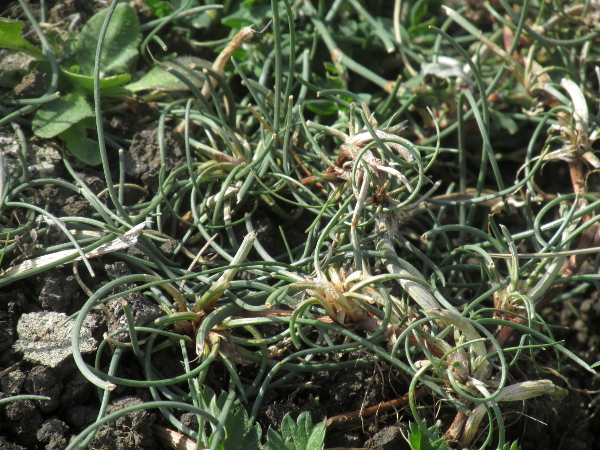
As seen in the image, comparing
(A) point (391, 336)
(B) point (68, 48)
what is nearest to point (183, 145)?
(B) point (68, 48)

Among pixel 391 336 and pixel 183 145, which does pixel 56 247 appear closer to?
pixel 183 145

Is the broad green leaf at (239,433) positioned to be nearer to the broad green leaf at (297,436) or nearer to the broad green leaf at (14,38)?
the broad green leaf at (297,436)

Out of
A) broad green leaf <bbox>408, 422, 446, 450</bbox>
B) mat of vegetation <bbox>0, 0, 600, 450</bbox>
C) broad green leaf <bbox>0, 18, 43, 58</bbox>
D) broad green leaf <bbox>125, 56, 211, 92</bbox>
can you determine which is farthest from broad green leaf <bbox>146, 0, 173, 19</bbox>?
broad green leaf <bbox>408, 422, 446, 450</bbox>

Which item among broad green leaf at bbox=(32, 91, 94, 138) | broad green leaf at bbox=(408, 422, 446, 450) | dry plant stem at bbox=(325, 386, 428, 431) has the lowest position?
dry plant stem at bbox=(325, 386, 428, 431)

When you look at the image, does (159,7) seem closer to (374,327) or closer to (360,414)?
(374,327)

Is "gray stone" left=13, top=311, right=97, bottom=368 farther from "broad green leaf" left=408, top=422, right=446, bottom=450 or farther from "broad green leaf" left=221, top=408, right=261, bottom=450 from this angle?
"broad green leaf" left=408, top=422, right=446, bottom=450

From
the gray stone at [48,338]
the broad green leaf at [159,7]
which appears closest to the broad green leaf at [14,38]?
the broad green leaf at [159,7]

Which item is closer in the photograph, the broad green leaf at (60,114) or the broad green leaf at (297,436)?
the broad green leaf at (297,436)
